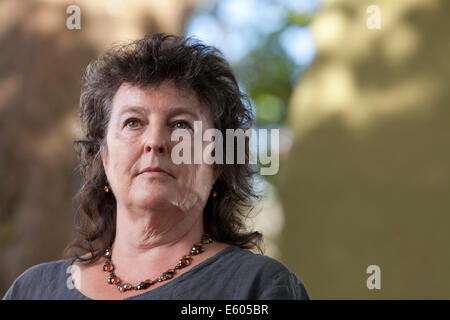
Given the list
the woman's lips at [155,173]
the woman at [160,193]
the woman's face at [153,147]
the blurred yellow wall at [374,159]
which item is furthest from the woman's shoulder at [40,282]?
the blurred yellow wall at [374,159]

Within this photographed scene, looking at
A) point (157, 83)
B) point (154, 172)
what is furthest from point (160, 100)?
point (154, 172)

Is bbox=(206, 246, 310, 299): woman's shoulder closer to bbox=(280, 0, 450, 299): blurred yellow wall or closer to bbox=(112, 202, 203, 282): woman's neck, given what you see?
A: bbox=(112, 202, 203, 282): woman's neck

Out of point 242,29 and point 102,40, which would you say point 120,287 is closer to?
point 102,40

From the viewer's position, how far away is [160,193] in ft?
4.02

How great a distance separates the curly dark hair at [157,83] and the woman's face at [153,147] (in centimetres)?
3

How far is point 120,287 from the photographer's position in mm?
1258

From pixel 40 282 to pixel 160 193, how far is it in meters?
0.39

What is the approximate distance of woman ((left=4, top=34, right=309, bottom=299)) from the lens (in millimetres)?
1210

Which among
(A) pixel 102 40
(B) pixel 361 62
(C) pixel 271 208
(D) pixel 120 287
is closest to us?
(D) pixel 120 287

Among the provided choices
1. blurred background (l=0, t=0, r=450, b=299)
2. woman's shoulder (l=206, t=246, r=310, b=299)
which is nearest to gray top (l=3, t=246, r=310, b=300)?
woman's shoulder (l=206, t=246, r=310, b=299)

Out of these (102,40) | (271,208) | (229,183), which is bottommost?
(271,208)

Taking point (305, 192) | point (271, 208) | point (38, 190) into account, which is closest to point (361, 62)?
point (305, 192)

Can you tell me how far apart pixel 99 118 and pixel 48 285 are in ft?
1.30

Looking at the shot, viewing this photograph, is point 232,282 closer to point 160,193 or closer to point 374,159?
point 160,193
